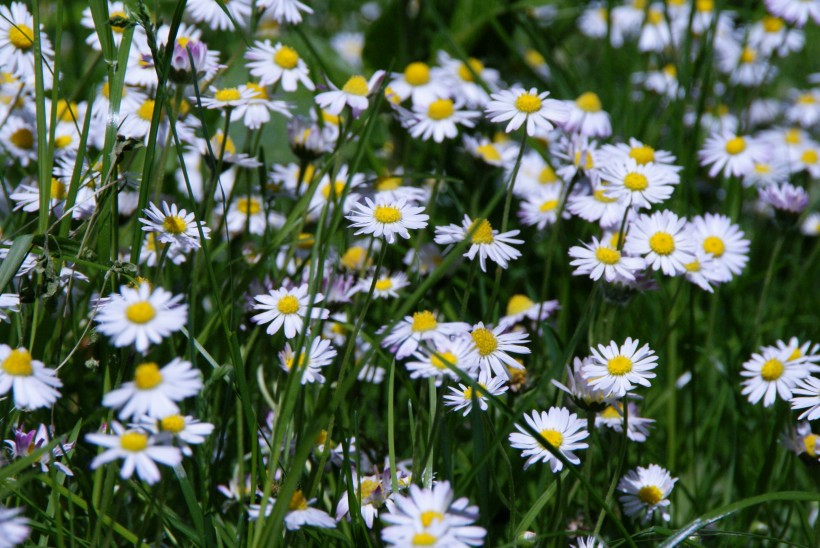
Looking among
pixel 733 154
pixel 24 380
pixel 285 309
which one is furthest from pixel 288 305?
pixel 733 154

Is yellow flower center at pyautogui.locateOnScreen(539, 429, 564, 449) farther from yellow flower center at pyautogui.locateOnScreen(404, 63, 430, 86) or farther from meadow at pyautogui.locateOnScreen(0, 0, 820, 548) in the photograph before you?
yellow flower center at pyautogui.locateOnScreen(404, 63, 430, 86)

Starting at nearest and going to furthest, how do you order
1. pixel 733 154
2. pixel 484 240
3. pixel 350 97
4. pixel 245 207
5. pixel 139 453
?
pixel 139 453
pixel 484 240
pixel 350 97
pixel 245 207
pixel 733 154

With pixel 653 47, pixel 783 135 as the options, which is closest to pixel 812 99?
pixel 783 135

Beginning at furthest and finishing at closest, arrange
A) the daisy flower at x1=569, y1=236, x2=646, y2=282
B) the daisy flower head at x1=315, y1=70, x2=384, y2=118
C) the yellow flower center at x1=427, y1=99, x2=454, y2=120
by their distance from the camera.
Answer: the yellow flower center at x1=427, y1=99, x2=454, y2=120
the daisy flower head at x1=315, y1=70, x2=384, y2=118
the daisy flower at x1=569, y1=236, x2=646, y2=282

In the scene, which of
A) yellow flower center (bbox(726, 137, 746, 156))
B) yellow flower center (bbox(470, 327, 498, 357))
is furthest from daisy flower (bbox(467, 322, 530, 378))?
yellow flower center (bbox(726, 137, 746, 156))

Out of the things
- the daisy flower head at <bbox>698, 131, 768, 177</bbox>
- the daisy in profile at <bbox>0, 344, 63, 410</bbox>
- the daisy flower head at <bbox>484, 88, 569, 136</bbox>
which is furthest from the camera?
Answer: the daisy flower head at <bbox>698, 131, 768, 177</bbox>

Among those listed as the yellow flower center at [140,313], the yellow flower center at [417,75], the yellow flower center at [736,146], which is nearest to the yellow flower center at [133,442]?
the yellow flower center at [140,313]

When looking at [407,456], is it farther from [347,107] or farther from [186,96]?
[186,96]

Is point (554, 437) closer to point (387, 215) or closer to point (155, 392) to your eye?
point (387, 215)
